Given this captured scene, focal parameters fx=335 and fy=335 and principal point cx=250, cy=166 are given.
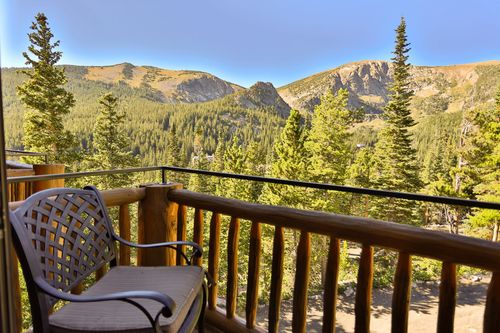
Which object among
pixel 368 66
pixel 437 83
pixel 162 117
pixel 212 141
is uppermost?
pixel 368 66

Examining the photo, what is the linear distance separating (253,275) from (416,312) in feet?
42.8

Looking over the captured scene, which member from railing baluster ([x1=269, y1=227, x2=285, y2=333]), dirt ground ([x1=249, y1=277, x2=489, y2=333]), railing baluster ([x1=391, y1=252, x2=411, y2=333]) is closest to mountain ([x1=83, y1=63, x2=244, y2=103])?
dirt ground ([x1=249, y1=277, x2=489, y2=333])

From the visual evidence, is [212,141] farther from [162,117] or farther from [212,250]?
[212,250]

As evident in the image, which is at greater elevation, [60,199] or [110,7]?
[110,7]

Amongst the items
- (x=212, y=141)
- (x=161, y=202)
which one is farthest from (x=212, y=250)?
(x=212, y=141)

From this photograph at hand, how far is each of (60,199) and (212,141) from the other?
50.8 m

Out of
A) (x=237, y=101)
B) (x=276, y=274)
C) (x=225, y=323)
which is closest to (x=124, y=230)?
(x=225, y=323)

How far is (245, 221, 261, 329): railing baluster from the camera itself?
177 cm

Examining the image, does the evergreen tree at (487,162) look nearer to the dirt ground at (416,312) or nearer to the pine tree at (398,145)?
the dirt ground at (416,312)

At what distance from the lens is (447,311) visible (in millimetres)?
1191

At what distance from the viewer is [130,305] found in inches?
49.2

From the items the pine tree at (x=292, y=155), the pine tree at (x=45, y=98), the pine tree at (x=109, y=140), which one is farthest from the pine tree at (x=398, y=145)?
the pine tree at (x=45, y=98)

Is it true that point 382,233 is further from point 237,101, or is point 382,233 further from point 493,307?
point 237,101

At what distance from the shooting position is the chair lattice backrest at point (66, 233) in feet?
3.87
